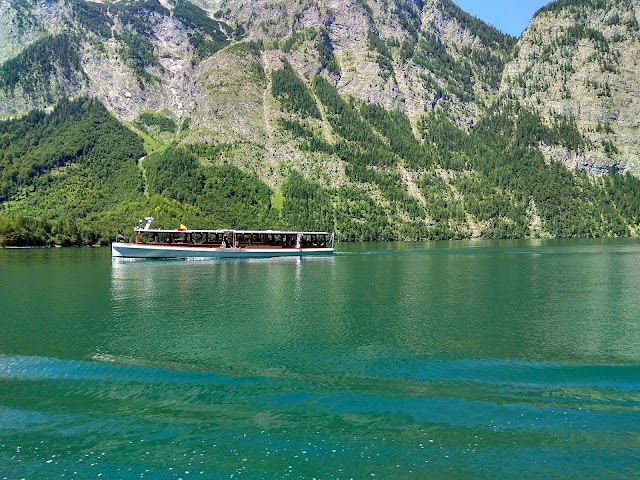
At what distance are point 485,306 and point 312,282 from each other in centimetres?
3325

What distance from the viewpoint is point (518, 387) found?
3212 cm

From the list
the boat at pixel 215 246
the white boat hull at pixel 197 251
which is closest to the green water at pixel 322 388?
the white boat hull at pixel 197 251

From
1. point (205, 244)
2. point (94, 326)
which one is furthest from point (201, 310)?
point (205, 244)

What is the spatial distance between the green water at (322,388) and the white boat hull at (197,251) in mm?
73406

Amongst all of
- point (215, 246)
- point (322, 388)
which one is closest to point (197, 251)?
point (215, 246)

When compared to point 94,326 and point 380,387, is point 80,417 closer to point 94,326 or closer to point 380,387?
point 380,387

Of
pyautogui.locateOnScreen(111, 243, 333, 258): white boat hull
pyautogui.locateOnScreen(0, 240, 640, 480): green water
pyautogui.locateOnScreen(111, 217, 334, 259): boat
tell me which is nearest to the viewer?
pyautogui.locateOnScreen(0, 240, 640, 480): green water

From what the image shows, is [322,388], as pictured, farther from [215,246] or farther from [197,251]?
[215,246]

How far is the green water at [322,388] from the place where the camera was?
77.0 feet

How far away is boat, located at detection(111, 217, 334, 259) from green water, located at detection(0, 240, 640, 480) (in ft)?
243

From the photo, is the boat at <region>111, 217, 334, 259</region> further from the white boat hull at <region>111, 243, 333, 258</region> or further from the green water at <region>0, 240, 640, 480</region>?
the green water at <region>0, 240, 640, 480</region>

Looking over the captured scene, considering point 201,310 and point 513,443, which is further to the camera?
point 201,310

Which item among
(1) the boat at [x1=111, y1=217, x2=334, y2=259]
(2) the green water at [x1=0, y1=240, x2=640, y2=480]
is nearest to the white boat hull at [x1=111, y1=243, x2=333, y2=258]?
(1) the boat at [x1=111, y1=217, x2=334, y2=259]

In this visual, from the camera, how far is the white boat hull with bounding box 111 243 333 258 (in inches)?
5448
